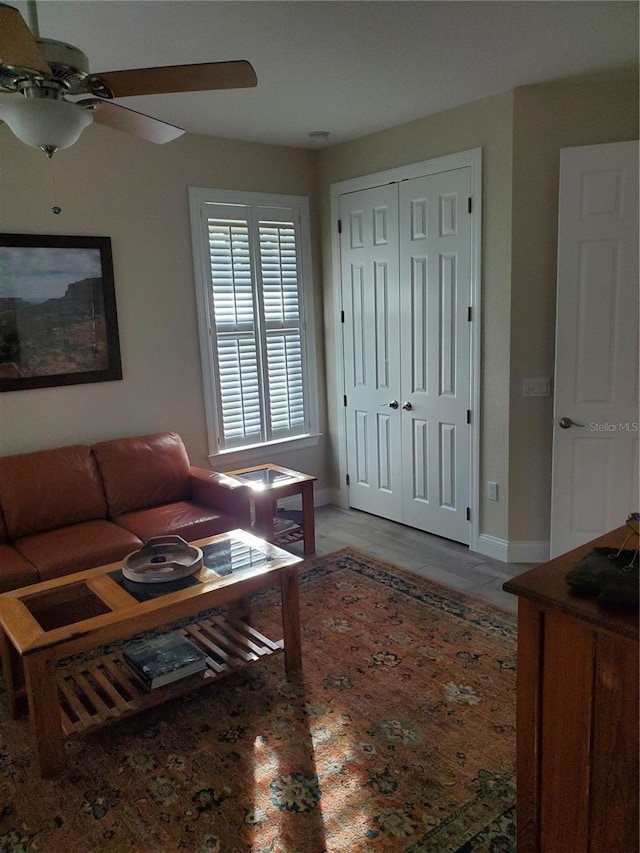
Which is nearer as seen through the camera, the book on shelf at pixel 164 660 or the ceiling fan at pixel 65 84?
the ceiling fan at pixel 65 84

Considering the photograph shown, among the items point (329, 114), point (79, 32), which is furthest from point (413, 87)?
point (79, 32)

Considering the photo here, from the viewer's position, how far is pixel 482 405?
3.90 metres

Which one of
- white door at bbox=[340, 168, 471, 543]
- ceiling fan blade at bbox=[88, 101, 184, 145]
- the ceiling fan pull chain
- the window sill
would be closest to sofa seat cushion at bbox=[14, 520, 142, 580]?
the window sill

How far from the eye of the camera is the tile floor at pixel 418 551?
359 centimetres

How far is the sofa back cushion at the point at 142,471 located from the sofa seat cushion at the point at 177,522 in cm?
8

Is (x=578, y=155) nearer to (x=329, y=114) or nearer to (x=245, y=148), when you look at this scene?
(x=329, y=114)

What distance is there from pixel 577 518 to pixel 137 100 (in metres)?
3.26

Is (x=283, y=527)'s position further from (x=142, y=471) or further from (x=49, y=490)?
(x=49, y=490)

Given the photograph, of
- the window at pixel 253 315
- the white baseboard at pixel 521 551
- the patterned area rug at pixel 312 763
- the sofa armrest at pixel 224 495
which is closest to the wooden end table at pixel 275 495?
the sofa armrest at pixel 224 495

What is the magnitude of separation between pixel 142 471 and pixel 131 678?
1466mm

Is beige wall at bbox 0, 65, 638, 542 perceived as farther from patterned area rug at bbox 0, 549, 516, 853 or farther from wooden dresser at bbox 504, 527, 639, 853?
wooden dresser at bbox 504, 527, 639, 853

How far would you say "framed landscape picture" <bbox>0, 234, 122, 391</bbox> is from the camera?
352cm

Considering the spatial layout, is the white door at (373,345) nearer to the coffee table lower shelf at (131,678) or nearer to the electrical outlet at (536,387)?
the electrical outlet at (536,387)

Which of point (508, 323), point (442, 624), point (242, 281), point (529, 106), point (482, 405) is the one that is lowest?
point (442, 624)
